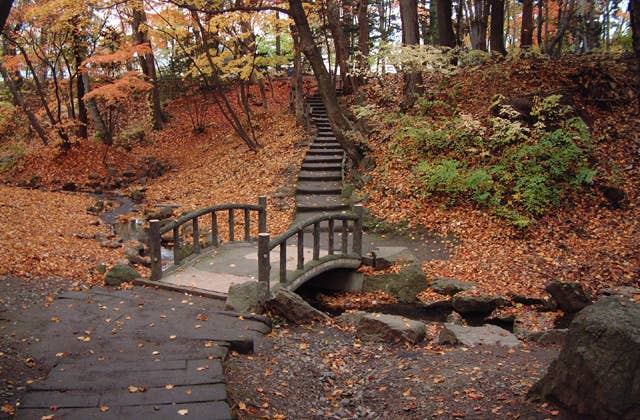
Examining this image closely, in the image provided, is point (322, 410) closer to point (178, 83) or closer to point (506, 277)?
point (506, 277)

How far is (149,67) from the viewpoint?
24469 millimetres

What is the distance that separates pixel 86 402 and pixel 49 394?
38 cm

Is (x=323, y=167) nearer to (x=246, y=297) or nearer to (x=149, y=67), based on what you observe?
(x=246, y=297)

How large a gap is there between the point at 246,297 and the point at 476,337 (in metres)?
3.61

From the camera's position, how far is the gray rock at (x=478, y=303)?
30.0ft

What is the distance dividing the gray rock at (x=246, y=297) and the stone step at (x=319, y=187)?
788 centimetres

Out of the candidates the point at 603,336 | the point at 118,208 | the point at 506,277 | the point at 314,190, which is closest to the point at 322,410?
the point at 603,336

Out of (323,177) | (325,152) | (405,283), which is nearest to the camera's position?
(405,283)

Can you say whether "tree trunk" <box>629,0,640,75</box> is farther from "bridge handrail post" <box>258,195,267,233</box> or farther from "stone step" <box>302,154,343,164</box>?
"stone step" <box>302,154,343,164</box>

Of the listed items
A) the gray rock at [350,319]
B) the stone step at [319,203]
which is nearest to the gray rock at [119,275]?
the gray rock at [350,319]

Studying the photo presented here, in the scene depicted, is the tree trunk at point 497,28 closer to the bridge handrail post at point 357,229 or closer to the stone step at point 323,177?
the stone step at point 323,177

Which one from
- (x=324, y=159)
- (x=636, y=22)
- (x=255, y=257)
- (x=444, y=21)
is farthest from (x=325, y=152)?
(x=636, y=22)

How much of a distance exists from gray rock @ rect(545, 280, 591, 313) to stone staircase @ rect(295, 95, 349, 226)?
6.76 m

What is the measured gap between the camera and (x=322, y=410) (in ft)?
18.3
